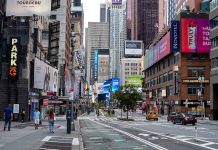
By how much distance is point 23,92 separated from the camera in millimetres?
52969

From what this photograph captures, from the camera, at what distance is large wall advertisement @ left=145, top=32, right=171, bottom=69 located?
11504 cm

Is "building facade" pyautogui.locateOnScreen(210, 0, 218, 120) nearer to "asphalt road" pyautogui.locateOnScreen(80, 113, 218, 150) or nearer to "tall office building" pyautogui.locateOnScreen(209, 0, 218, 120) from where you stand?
"tall office building" pyautogui.locateOnScreen(209, 0, 218, 120)

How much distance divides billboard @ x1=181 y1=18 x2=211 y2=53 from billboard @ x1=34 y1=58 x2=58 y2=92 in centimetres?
4185

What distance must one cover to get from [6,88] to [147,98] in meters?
110

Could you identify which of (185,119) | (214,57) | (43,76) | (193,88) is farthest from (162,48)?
(185,119)

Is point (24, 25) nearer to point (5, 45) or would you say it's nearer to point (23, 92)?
point (5, 45)

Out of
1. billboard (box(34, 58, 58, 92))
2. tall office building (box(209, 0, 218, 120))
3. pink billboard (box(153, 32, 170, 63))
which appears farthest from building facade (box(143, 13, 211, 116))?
billboard (box(34, 58, 58, 92))

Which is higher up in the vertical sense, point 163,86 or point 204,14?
point 204,14

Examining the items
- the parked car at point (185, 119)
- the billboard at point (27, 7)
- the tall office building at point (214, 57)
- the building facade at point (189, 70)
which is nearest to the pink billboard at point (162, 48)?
the building facade at point (189, 70)

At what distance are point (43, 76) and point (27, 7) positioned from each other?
933 cm

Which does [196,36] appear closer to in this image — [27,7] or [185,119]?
[185,119]

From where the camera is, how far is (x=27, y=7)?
2297 inches

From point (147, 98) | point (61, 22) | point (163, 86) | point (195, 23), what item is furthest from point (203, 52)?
point (147, 98)

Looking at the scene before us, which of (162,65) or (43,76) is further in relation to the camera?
(162,65)
